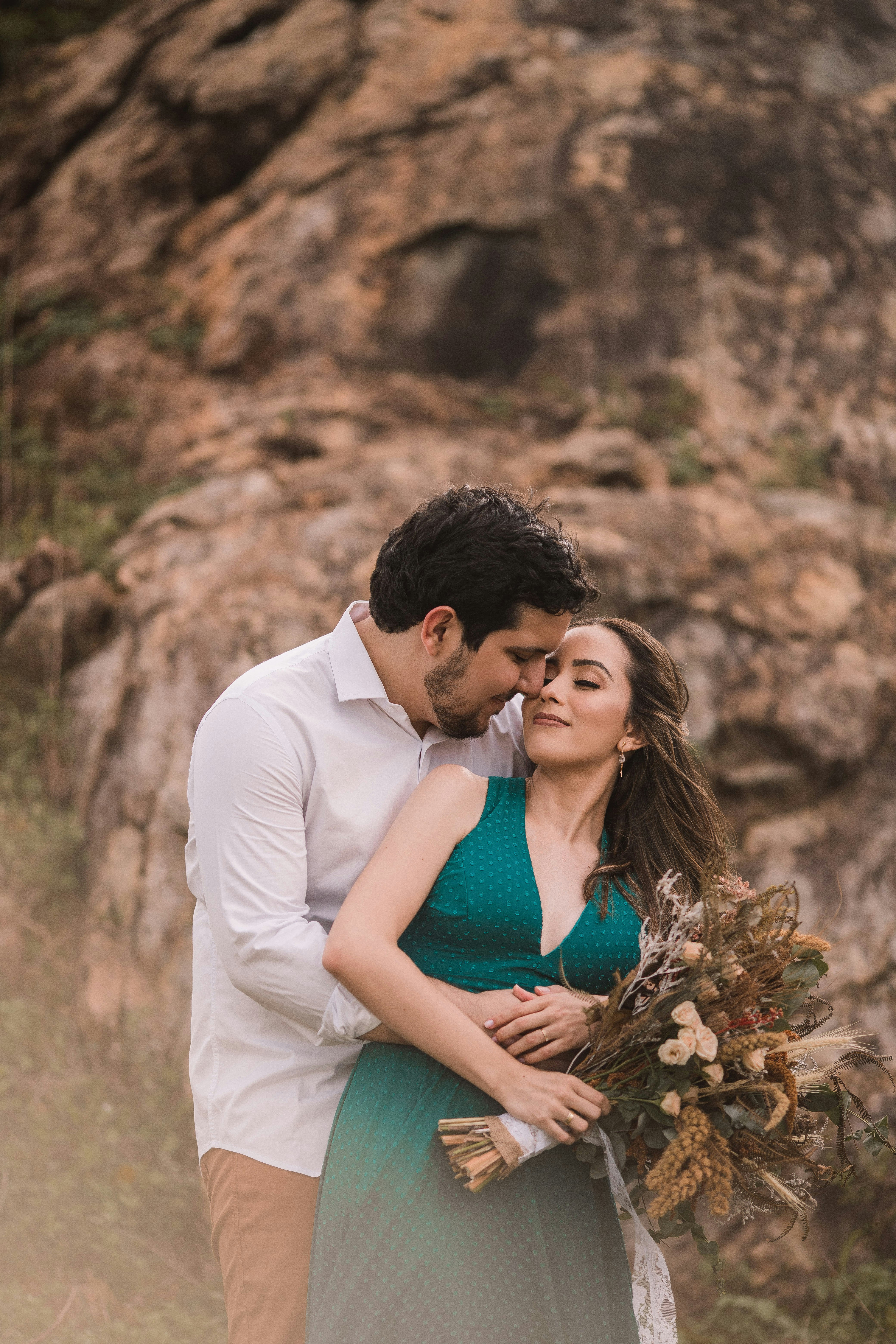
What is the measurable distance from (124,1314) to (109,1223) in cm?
34

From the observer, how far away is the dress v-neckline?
7.91 ft

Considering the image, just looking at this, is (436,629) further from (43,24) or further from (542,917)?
(43,24)

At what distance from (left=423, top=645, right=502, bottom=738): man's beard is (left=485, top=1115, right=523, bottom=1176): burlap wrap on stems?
94 centimetres

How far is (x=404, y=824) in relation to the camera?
2396 millimetres

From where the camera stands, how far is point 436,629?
265 cm

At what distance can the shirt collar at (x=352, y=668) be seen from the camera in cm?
261

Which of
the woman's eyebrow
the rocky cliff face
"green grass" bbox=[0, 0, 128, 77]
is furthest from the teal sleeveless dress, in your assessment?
"green grass" bbox=[0, 0, 128, 77]

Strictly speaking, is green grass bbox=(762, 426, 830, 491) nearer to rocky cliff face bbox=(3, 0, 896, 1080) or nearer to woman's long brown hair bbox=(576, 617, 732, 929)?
rocky cliff face bbox=(3, 0, 896, 1080)

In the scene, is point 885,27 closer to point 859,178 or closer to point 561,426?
point 859,178

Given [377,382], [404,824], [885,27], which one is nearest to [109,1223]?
[404,824]

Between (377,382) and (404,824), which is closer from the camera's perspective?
(404,824)

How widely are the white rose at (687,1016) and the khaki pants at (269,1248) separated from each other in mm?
931

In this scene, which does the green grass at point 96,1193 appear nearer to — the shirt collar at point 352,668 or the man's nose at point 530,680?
the shirt collar at point 352,668

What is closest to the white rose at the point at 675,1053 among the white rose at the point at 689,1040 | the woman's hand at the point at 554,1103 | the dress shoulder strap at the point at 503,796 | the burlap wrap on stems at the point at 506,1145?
the white rose at the point at 689,1040
